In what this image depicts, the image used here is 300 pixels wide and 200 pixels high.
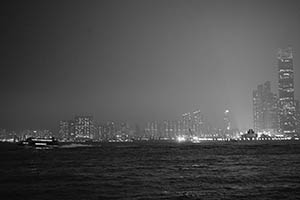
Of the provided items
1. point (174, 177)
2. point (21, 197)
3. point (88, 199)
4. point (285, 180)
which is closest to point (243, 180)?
point (285, 180)

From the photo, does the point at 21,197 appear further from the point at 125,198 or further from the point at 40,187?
the point at 125,198

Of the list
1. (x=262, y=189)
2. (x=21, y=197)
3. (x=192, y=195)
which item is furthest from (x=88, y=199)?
(x=262, y=189)

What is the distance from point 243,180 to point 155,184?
10.8 meters

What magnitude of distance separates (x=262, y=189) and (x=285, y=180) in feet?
28.6

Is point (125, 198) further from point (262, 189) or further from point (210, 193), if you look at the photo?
point (262, 189)

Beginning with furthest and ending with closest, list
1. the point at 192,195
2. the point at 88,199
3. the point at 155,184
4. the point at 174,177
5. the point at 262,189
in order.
Result: 1. the point at 174,177
2. the point at 155,184
3. the point at 262,189
4. the point at 192,195
5. the point at 88,199

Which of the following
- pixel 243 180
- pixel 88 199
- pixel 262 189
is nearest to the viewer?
pixel 88 199

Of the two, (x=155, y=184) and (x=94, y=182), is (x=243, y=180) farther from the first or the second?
(x=94, y=182)

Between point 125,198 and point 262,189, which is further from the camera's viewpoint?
point 262,189

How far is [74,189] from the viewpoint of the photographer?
130 feet

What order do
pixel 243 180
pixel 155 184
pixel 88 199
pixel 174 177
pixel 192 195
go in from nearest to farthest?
pixel 88 199, pixel 192 195, pixel 155 184, pixel 243 180, pixel 174 177

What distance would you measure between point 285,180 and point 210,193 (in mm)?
13810

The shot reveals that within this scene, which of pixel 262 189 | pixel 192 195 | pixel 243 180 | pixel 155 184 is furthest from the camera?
pixel 243 180

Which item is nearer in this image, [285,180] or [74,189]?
[74,189]
